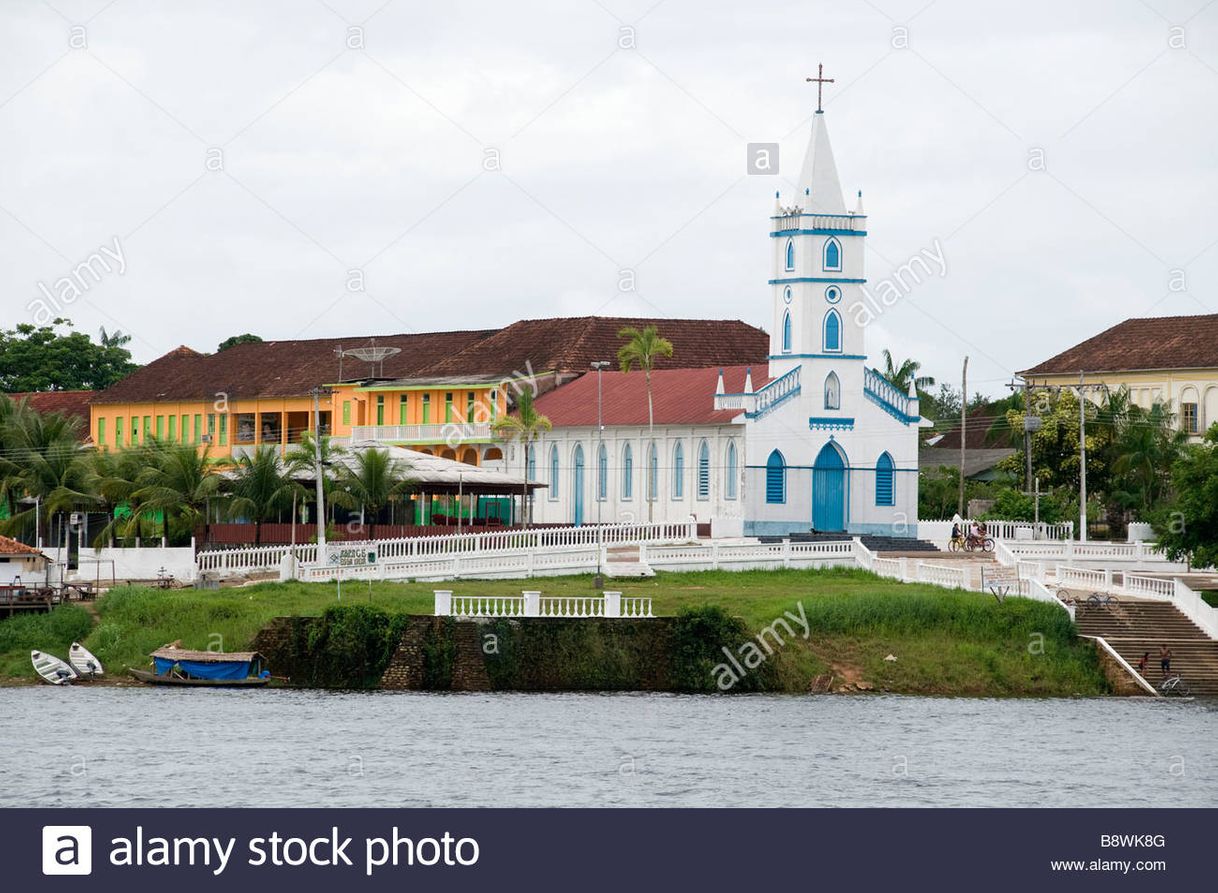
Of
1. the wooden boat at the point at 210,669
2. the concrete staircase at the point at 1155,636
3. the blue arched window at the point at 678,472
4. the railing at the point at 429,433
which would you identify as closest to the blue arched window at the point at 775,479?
the blue arched window at the point at 678,472

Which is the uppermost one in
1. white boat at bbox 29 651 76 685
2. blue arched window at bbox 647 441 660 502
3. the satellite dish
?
the satellite dish

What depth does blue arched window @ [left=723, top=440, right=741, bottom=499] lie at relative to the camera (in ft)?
247

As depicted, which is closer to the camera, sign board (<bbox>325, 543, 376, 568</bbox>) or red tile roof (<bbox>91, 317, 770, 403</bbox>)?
sign board (<bbox>325, 543, 376, 568</bbox>)

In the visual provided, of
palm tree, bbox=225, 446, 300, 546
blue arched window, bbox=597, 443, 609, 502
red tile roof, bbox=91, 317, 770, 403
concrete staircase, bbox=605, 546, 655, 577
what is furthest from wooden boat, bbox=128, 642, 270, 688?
red tile roof, bbox=91, 317, 770, 403

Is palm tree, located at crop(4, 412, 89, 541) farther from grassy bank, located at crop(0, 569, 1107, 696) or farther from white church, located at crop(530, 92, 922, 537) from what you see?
white church, located at crop(530, 92, 922, 537)

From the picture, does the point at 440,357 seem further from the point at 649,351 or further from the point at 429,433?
the point at 649,351

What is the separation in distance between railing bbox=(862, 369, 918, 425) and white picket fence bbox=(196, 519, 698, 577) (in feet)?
34.9

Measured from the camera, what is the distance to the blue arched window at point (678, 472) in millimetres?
78125

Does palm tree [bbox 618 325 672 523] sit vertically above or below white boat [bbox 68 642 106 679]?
above

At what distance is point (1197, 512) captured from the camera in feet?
186

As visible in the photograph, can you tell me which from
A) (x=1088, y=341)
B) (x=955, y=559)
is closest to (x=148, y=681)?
(x=955, y=559)

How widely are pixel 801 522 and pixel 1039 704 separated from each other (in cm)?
2243

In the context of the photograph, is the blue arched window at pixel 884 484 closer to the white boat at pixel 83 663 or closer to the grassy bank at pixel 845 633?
the grassy bank at pixel 845 633
